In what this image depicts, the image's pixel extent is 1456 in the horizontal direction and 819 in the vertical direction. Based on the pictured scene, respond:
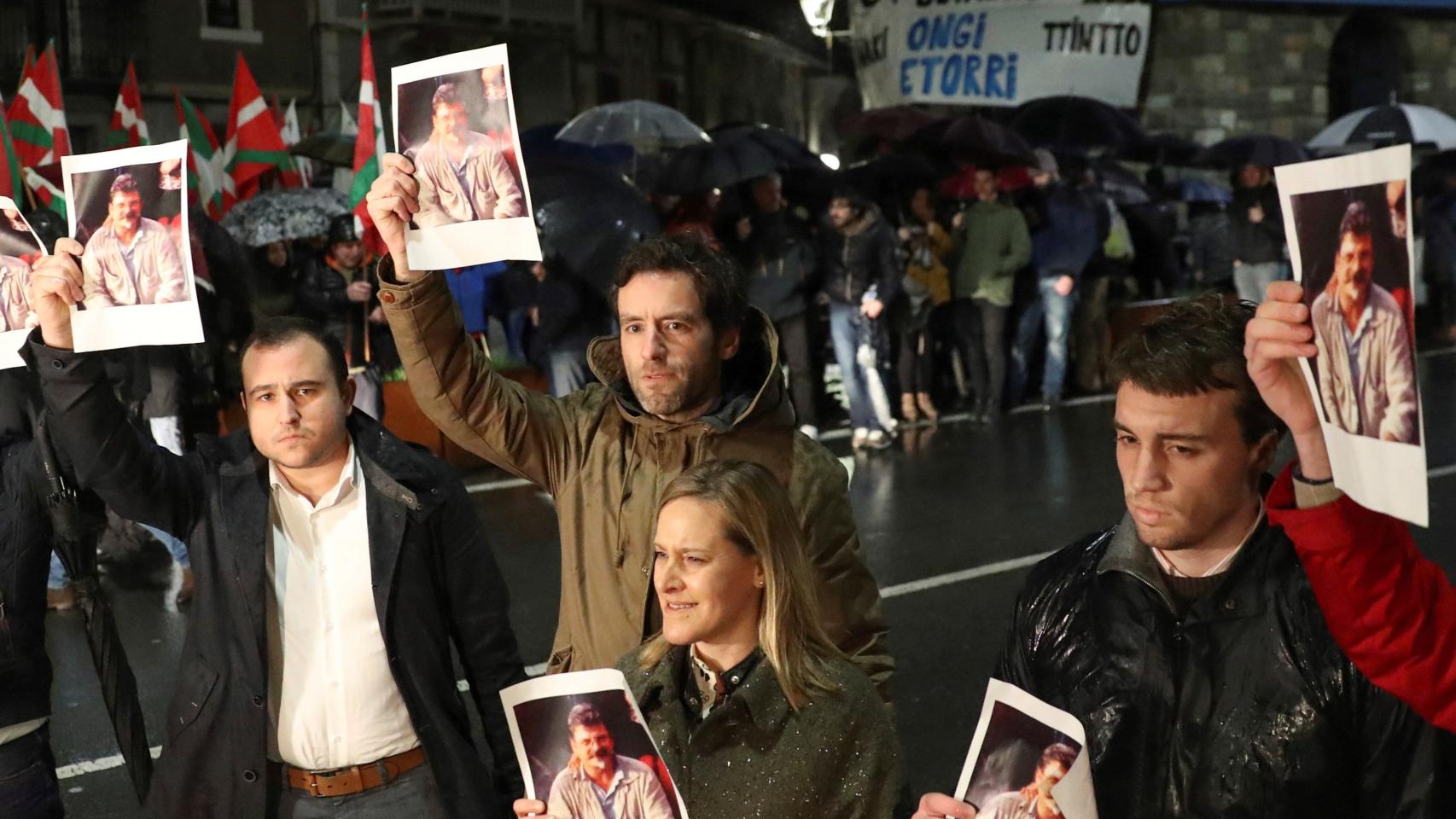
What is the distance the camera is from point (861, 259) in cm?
1311

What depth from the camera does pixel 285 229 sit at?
1067 cm

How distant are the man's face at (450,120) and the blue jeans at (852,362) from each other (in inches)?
384

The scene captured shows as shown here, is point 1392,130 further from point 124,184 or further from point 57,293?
point 57,293

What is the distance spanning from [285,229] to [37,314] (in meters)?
7.36

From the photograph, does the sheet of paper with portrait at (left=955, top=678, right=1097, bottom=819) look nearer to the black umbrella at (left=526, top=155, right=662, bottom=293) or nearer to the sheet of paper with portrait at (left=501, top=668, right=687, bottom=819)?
the sheet of paper with portrait at (left=501, top=668, right=687, bottom=819)

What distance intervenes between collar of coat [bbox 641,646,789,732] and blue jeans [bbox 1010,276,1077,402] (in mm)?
12291

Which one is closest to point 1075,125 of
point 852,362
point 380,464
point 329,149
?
point 852,362

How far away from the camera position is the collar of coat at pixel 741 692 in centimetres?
299

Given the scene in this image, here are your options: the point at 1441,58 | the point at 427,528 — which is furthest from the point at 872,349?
the point at 1441,58

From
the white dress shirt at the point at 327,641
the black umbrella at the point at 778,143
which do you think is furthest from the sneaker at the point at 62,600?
the black umbrella at the point at 778,143

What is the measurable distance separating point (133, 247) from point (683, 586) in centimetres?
142

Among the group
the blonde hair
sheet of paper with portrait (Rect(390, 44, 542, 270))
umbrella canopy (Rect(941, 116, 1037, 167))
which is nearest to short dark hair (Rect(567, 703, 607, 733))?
the blonde hair

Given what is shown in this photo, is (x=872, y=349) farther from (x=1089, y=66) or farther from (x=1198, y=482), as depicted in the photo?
(x=1089, y=66)

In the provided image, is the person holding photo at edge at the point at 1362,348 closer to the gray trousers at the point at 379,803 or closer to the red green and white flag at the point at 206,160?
the gray trousers at the point at 379,803
